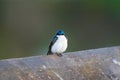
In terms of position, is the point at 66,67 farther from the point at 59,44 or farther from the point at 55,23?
the point at 55,23

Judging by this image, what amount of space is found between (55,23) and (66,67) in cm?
1343

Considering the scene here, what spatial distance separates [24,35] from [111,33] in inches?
79.3

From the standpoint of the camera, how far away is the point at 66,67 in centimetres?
464

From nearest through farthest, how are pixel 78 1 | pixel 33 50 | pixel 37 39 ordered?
pixel 33 50
pixel 37 39
pixel 78 1

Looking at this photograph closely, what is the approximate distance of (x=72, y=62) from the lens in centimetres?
478

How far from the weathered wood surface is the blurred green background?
11.2m

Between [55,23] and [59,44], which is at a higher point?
[59,44]

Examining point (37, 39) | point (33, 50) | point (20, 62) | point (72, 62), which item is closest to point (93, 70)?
point (72, 62)

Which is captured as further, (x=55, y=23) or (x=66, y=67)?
(x=55, y=23)

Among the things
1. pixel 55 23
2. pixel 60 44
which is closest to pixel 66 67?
pixel 60 44

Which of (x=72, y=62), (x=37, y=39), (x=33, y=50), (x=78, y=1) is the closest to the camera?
(x=72, y=62)

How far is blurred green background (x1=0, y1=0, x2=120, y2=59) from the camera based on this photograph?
677 inches

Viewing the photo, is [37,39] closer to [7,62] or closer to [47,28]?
[47,28]

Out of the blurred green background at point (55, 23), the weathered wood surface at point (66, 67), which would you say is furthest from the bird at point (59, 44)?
the blurred green background at point (55, 23)
